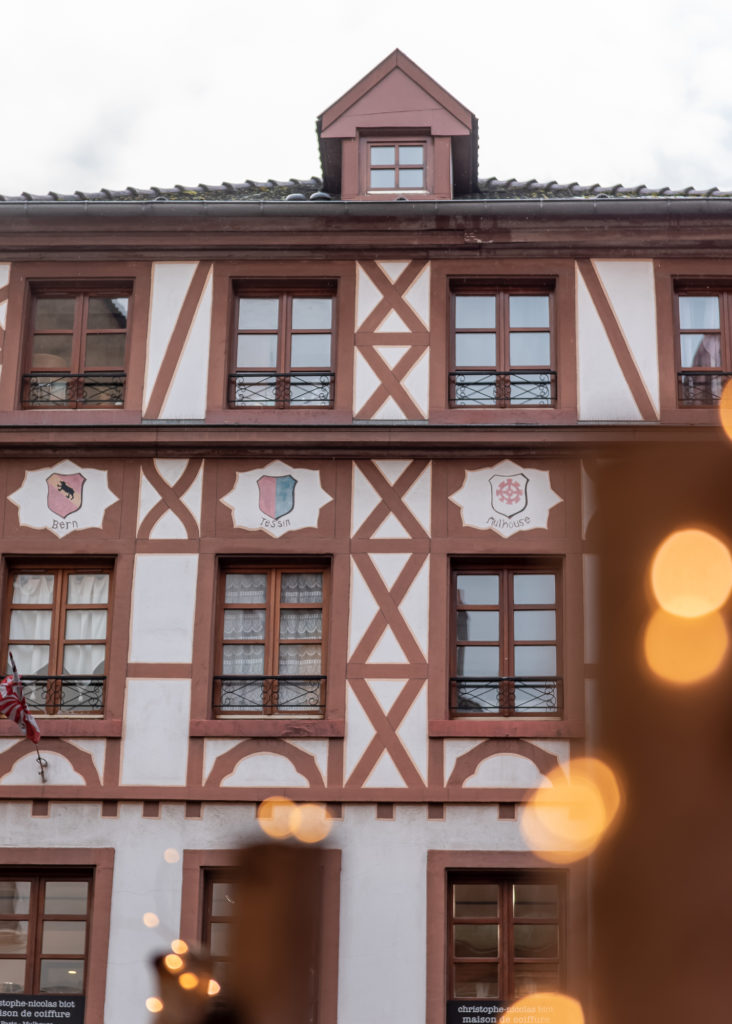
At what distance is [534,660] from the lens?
12094 millimetres

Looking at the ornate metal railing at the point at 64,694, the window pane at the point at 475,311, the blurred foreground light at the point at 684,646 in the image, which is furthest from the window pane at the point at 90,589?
the blurred foreground light at the point at 684,646

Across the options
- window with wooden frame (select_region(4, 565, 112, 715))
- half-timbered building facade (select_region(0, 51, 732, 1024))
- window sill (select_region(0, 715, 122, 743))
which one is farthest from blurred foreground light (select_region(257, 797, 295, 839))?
window with wooden frame (select_region(4, 565, 112, 715))

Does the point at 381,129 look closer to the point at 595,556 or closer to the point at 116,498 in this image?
the point at 116,498

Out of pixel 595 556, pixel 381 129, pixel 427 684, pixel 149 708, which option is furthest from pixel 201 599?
pixel 595 556

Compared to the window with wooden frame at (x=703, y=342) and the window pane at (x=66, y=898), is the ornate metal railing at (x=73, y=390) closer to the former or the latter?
the window pane at (x=66, y=898)

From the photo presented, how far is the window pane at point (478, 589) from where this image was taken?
12.3 m

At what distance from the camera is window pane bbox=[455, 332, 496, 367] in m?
13.0

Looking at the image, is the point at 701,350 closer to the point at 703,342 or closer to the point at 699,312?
the point at 703,342

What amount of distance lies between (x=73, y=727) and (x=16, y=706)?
782 mm

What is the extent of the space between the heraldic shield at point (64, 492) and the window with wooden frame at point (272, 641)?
5.22 feet

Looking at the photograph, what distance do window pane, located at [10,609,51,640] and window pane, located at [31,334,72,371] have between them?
251 centimetres

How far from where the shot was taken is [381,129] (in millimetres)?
13797

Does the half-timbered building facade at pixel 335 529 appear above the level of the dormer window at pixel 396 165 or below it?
below

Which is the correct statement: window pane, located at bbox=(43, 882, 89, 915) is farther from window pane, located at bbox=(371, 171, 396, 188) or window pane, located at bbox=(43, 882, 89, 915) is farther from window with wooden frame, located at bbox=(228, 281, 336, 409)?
window pane, located at bbox=(371, 171, 396, 188)
